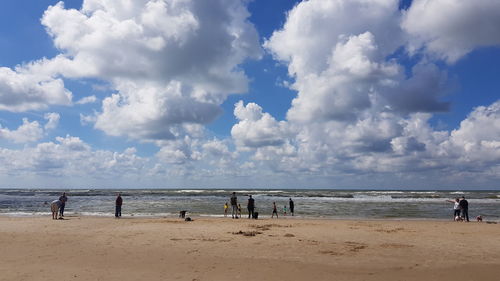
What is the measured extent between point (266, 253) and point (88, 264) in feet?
18.9

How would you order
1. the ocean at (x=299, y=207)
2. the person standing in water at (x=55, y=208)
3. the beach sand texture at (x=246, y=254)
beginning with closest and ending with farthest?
the beach sand texture at (x=246, y=254)
the person standing in water at (x=55, y=208)
the ocean at (x=299, y=207)

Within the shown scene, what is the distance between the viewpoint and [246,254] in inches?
486

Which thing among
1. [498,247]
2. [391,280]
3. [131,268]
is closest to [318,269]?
[391,280]

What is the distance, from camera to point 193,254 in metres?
12.3

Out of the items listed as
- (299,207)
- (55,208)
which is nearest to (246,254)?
(55,208)

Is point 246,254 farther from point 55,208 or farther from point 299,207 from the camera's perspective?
point 299,207

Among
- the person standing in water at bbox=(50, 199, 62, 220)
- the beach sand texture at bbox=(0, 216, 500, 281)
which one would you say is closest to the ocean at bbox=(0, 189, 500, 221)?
the person standing in water at bbox=(50, 199, 62, 220)

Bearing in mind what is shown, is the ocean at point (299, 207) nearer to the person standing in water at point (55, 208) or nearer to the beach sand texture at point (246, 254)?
the person standing in water at point (55, 208)

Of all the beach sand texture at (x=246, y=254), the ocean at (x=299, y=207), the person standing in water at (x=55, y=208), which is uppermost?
the person standing in water at (x=55, y=208)

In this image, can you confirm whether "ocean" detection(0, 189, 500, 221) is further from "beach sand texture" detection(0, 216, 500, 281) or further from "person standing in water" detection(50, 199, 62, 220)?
"beach sand texture" detection(0, 216, 500, 281)

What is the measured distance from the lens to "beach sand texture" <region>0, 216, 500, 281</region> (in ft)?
32.3

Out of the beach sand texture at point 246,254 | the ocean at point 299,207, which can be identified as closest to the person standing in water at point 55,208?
the ocean at point 299,207

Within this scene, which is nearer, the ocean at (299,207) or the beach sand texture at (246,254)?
the beach sand texture at (246,254)

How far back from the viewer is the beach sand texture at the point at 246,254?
986cm
